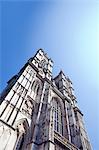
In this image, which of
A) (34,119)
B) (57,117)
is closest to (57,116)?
(57,117)

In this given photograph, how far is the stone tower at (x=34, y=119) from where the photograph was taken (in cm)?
1276

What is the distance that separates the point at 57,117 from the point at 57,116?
0.19 m

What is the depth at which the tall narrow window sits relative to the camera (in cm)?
1938

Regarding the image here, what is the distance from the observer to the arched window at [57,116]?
19386mm

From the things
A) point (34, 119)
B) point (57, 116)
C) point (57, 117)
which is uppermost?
point (57, 116)

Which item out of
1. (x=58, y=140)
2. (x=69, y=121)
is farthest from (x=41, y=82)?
(x=58, y=140)

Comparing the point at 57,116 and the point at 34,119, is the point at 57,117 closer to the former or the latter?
the point at 57,116

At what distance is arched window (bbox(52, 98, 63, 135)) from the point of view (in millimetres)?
19386

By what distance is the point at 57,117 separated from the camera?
69.6 ft

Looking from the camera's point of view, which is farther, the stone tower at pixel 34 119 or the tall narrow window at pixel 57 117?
the tall narrow window at pixel 57 117

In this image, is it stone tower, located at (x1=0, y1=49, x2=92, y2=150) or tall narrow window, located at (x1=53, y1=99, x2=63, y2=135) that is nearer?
stone tower, located at (x1=0, y1=49, x2=92, y2=150)

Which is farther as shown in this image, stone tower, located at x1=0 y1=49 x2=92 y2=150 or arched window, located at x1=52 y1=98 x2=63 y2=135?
arched window, located at x1=52 y1=98 x2=63 y2=135

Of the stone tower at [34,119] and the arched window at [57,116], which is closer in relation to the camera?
the stone tower at [34,119]

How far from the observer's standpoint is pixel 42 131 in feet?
47.4
